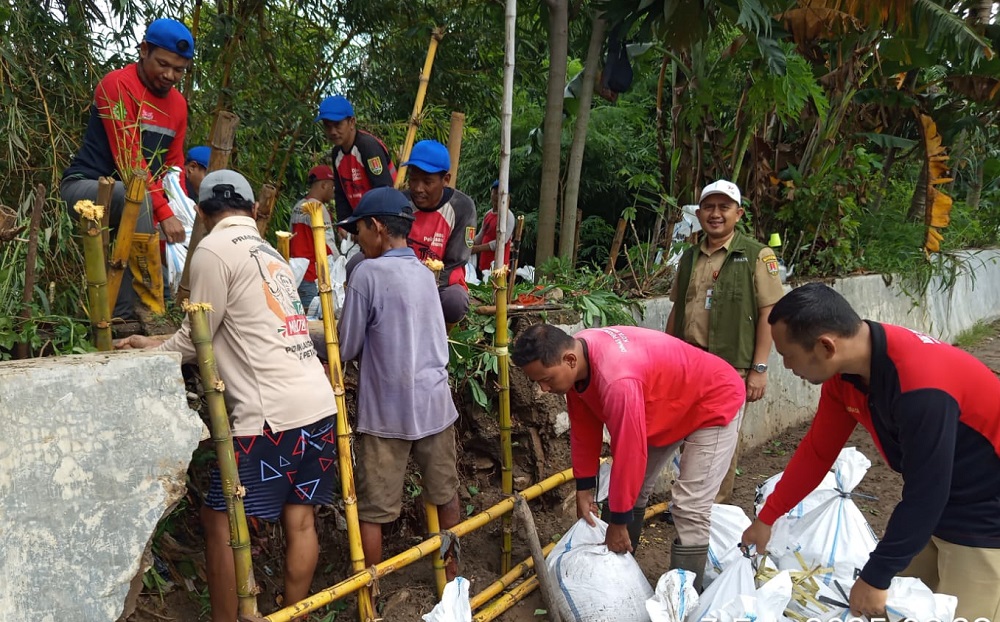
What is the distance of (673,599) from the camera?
297 cm

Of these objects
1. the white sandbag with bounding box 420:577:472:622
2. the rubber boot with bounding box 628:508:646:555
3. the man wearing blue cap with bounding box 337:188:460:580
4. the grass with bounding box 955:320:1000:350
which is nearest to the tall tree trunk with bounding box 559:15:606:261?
the rubber boot with bounding box 628:508:646:555

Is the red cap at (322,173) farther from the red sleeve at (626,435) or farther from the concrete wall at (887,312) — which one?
the red sleeve at (626,435)

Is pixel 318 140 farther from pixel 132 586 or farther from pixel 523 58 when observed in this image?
pixel 132 586

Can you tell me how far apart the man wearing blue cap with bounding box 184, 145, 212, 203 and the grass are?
905 centimetres

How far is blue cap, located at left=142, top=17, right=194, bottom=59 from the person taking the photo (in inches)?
137

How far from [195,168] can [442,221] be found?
177 centimetres

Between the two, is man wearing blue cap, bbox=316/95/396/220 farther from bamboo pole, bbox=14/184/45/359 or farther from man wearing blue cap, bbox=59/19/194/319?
bamboo pole, bbox=14/184/45/359

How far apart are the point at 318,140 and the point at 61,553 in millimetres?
4954

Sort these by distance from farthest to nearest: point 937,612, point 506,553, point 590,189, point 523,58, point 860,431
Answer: point 590,189
point 523,58
point 860,431
point 506,553
point 937,612

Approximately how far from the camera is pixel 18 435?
2.28 meters

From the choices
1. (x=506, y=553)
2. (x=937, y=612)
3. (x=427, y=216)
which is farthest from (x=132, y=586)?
(x=937, y=612)

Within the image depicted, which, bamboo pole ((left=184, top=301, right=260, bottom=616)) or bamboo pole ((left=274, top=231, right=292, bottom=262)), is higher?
bamboo pole ((left=274, top=231, right=292, bottom=262))

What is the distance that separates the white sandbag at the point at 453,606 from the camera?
9.12ft

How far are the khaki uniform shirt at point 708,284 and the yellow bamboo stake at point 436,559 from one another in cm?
187
